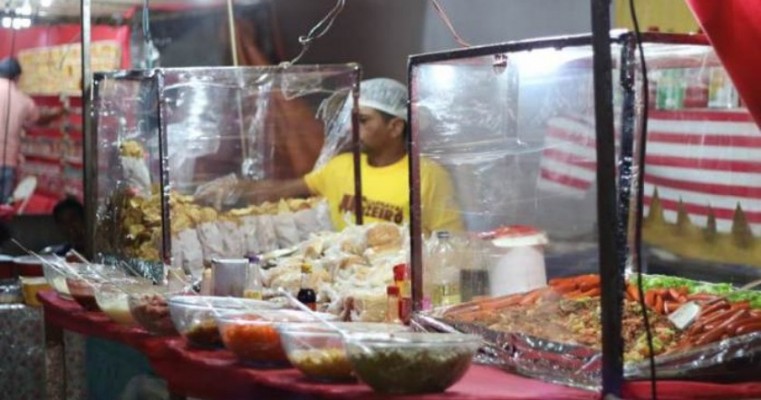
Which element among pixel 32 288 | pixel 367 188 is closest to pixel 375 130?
pixel 367 188

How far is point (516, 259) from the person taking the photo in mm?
3582

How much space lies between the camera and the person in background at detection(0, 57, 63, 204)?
28.8 ft

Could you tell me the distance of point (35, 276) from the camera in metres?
6.63

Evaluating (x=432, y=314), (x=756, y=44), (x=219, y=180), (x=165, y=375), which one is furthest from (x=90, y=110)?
(x=756, y=44)

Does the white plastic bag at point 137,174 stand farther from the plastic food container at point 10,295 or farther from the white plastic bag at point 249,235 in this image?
the plastic food container at point 10,295

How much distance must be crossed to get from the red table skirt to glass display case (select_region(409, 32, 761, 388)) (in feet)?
0.20

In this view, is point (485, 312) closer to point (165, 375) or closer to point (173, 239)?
point (165, 375)

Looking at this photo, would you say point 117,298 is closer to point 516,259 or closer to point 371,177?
point 516,259

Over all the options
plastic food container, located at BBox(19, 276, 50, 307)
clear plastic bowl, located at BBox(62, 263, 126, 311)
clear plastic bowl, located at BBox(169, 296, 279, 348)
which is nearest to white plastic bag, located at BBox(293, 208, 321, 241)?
clear plastic bowl, located at BBox(62, 263, 126, 311)

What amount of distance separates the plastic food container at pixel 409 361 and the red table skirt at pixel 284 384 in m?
0.04

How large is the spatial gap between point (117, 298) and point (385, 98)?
1973 millimetres

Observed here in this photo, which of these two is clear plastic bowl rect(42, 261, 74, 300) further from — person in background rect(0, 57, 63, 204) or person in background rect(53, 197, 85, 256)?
person in background rect(0, 57, 63, 204)

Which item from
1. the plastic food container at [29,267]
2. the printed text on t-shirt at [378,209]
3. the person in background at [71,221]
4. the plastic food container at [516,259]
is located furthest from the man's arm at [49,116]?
the plastic food container at [516,259]

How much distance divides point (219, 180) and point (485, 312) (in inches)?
91.6
